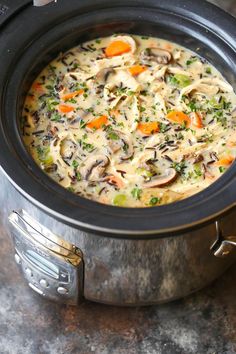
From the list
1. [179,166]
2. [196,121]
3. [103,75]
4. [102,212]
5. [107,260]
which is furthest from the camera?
[103,75]

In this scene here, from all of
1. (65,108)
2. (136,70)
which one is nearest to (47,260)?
(65,108)

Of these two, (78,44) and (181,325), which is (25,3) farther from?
(181,325)

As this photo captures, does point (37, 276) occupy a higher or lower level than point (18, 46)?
lower

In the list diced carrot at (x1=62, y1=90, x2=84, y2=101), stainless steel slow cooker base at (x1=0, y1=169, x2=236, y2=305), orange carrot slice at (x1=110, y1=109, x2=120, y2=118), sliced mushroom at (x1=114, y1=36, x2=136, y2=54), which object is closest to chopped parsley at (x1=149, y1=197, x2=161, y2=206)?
stainless steel slow cooker base at (x1=0, y1=169, x2=236, y2=305)

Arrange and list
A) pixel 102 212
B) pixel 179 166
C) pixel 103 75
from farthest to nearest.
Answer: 1. pixel 103 75
2. pixel 179 166
3. pixel 102 212

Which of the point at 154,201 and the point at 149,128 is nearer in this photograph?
the point at 154,201

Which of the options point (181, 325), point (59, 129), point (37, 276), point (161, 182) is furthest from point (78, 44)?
point (181, 325)

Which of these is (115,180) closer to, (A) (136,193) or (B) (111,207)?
(A) (136,193)
